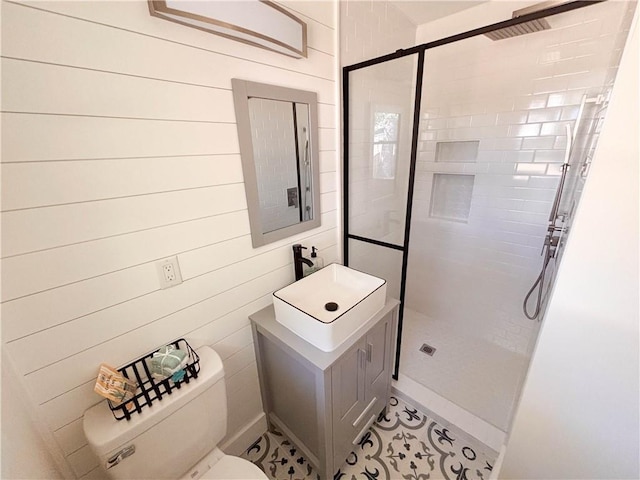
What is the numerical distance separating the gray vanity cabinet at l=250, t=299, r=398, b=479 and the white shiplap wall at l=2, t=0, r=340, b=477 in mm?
332

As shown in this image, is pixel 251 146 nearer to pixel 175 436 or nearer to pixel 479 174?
pixel 175 436

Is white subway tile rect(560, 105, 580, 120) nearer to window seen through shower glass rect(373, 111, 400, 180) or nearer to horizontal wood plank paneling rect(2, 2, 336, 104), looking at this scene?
window seen through shower glass rect(373, 111, 400, 180)

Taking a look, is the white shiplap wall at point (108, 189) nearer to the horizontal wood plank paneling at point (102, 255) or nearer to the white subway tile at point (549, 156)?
the horizontal wood plank paneling at point (102, 255)

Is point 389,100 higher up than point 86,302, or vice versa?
point 389,100

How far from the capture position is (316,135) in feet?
4.75

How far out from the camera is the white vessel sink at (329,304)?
1.14 m

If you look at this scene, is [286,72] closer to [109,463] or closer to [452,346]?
[109,463]

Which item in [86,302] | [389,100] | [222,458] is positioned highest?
[389,100]

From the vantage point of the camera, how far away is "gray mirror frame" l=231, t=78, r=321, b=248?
3.64 feet

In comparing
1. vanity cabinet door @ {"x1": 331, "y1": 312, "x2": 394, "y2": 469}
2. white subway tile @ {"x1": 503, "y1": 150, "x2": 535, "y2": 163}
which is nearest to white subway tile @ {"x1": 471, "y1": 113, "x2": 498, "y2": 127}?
white subway tile @ {"x1": 503, "y1": 150, "x2": 535, "y2": 163}

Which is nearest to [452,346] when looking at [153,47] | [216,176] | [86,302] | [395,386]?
[395,386]

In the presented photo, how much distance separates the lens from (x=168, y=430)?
0.96 m

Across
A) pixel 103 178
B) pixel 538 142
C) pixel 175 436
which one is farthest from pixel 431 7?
pixel 175 436

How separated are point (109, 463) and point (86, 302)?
513mm
